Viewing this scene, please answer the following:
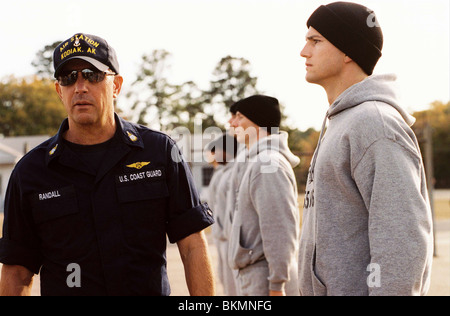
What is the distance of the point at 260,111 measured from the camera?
210 inches

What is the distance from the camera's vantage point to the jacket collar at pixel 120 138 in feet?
9.87

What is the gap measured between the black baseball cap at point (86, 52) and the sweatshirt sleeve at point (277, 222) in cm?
178

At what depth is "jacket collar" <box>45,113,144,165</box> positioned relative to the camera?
301 cm

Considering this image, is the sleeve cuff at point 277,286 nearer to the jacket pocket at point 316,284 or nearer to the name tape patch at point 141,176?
the name tape patch at point 141,176

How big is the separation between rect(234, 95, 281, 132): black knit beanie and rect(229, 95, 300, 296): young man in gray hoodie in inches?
10.6

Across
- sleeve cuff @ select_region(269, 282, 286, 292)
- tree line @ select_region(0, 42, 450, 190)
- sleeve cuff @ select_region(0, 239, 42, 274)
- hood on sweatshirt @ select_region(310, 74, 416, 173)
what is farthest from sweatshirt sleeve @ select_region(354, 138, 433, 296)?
tree line @ select_region(0, 42, 450, 190)

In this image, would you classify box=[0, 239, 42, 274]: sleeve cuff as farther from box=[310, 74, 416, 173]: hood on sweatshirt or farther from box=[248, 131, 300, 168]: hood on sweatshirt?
box=[248, 131, 300, 168]: hood on sweatshirt

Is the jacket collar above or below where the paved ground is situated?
above

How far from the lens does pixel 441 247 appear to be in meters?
13.5

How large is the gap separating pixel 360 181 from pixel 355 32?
0.81 metres

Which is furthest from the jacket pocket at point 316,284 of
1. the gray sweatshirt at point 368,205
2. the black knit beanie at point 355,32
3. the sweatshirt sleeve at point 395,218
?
the black knit beanie at point 355,32

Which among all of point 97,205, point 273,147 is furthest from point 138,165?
point 273,147

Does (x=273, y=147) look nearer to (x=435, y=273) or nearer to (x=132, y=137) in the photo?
(x=132, y=137)
